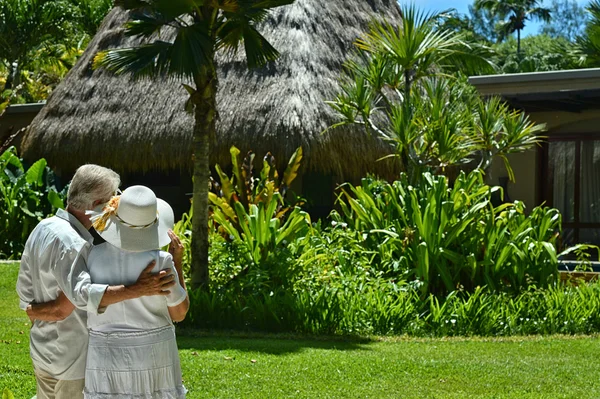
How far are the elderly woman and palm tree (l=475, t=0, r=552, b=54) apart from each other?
48.3m

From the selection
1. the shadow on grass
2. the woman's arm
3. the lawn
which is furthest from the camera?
the shadow on grass

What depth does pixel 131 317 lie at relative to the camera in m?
3.25

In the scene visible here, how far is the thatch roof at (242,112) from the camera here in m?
13.4

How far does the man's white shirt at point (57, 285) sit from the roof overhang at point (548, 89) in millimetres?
10799

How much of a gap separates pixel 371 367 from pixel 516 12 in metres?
46.6

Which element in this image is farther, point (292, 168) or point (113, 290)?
point (292, 168)

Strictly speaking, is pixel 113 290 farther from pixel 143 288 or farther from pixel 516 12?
pixel 516 12

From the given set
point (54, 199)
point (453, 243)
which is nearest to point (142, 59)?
point (453, 243)

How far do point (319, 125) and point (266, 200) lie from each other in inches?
109

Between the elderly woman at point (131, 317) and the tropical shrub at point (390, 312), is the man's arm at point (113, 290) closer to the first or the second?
the elderly woman at point (131, 317)

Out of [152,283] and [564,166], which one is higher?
[564,166]

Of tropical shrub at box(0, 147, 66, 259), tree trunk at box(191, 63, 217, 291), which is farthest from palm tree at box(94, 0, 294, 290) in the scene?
tropical shrub at box(0, 147, 66, 259)

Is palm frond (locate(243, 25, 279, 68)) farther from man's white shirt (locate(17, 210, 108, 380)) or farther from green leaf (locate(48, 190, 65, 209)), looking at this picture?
man's white shirt (locate(17, 210, 108, 380))

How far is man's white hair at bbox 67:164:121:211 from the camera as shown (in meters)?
3.46
